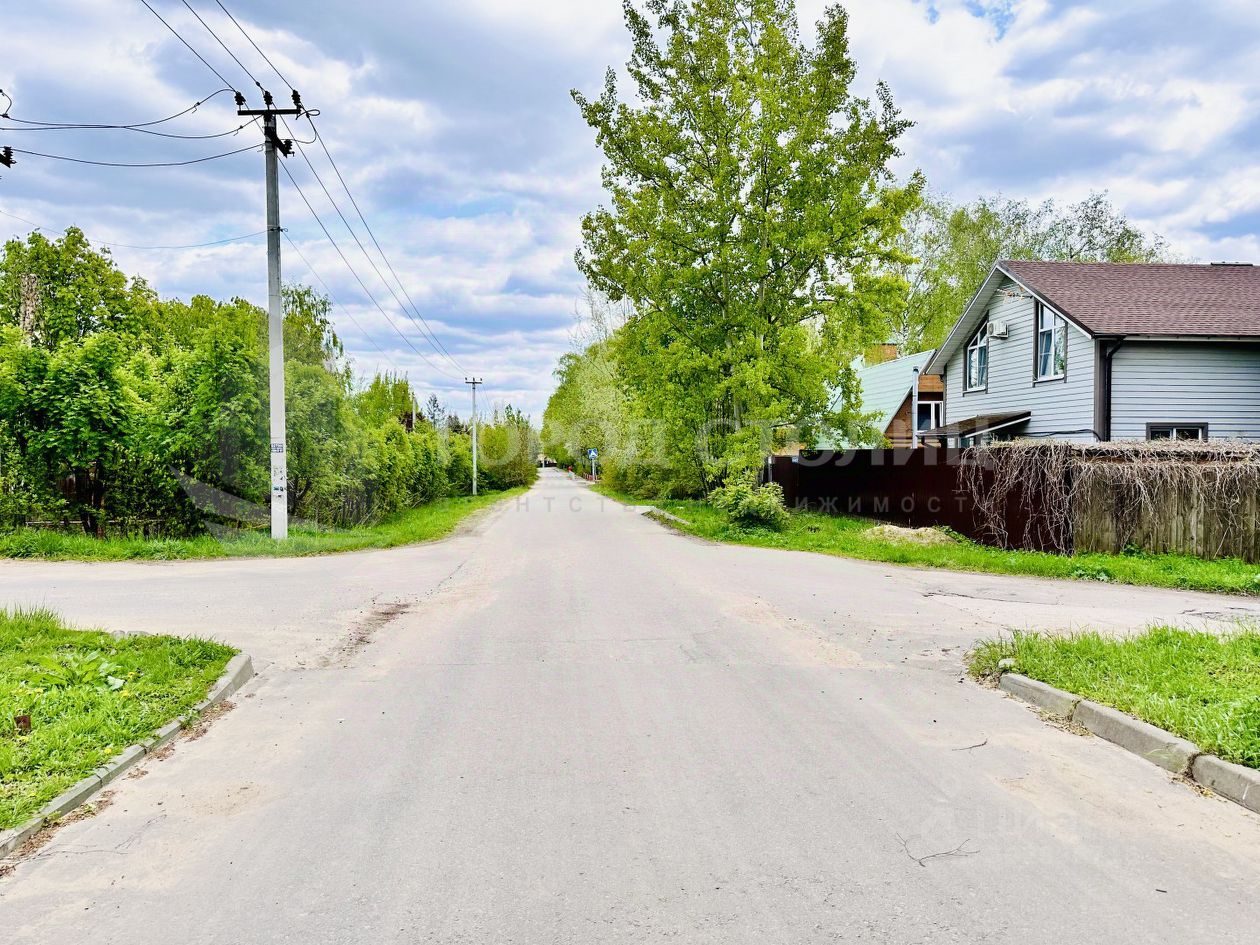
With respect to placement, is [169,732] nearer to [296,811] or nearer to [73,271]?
[296,811]

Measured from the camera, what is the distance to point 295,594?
10992 mm

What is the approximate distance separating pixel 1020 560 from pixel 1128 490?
226 cm

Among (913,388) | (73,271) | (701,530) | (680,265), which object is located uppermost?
(73,271)

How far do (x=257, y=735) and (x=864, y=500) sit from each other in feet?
63.3

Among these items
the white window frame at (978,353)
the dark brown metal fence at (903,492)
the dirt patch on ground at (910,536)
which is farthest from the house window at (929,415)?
the dirt patch on ground at (910,536)

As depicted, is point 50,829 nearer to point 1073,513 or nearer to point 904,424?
point 1073,513

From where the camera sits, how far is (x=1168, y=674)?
6.12 meters

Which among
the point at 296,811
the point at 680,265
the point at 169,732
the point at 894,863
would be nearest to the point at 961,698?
the point at 894,863

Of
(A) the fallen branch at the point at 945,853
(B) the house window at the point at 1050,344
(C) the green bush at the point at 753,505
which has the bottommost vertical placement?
(A) the fallen branch at the point at 945,853

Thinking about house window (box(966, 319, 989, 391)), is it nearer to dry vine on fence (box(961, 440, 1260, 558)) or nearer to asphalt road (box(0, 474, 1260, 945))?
dry vine on fence (box(961, 440, 1260, 558))

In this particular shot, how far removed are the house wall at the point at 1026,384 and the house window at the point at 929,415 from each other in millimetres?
10857

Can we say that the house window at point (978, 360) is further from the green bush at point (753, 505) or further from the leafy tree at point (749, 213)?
the green bush at point (753, 505)

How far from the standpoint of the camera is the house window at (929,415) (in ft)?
120

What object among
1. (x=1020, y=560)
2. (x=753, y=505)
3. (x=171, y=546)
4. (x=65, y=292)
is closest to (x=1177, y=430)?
(x=1020, y=560)
